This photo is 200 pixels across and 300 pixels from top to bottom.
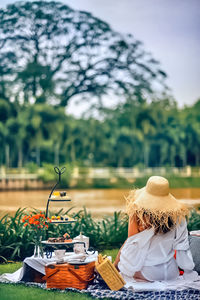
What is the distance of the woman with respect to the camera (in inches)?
115

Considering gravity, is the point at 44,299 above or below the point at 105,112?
below

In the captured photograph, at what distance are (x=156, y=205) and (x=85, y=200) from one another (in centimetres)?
1112

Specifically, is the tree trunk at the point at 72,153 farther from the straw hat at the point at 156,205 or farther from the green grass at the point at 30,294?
the straw hat at the point at 156,205

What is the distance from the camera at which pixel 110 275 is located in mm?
2883

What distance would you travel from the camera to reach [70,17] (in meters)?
12.5

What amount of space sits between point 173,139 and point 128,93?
12.7ft

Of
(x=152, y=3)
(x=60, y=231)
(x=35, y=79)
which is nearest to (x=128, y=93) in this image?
(x=35, y=79)

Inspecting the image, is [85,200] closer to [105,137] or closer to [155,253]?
[105,137]

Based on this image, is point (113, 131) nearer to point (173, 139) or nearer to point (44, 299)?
point (173, 139)

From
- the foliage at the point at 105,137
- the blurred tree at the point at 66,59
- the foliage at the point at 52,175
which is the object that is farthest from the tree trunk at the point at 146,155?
the blurred tree at the point at 66,59

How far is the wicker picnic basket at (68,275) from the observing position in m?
3.02

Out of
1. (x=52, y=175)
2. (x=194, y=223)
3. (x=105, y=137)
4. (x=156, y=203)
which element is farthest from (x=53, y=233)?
(x=105, y=137)

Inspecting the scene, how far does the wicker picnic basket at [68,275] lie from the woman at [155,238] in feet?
0.77

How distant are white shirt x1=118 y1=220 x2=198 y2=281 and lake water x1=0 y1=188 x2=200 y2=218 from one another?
303 inches
